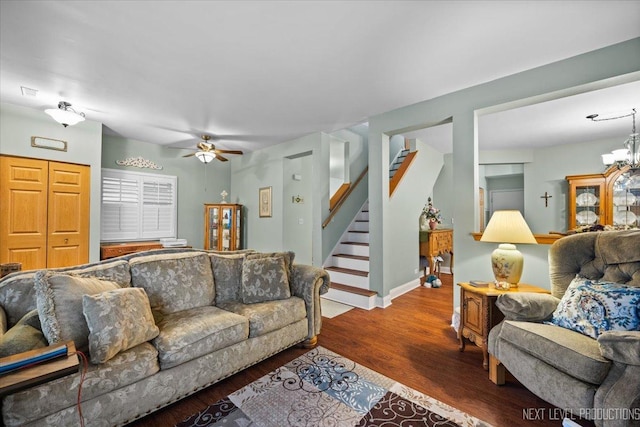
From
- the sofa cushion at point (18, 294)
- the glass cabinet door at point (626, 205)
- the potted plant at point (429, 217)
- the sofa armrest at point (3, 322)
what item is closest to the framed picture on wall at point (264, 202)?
the potted plant at point (429, 217)

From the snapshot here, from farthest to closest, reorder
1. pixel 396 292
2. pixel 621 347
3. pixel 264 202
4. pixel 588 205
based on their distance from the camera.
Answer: pixel 264 202 → pixel 588 205 → pixel 396 292 → pixel 621 347

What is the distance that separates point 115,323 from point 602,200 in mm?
6784

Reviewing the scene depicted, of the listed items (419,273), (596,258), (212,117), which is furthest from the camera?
(419,273)

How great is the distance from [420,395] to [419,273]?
3299 mm

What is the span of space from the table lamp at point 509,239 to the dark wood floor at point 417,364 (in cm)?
78

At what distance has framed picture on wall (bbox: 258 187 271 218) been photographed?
5.50 m

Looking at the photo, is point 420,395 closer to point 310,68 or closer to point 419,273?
point 310,68

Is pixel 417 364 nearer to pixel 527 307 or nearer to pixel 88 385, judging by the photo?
pixel 527 307

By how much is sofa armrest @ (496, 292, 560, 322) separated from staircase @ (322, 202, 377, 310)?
1931mm

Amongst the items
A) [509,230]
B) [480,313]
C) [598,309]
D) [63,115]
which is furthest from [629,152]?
[63,115]

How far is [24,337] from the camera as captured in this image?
57.4 inches

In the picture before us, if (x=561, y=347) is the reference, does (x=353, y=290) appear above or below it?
below

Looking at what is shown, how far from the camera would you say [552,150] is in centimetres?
524

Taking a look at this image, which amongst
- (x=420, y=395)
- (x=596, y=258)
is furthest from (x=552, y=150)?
(x=420, y=395)
